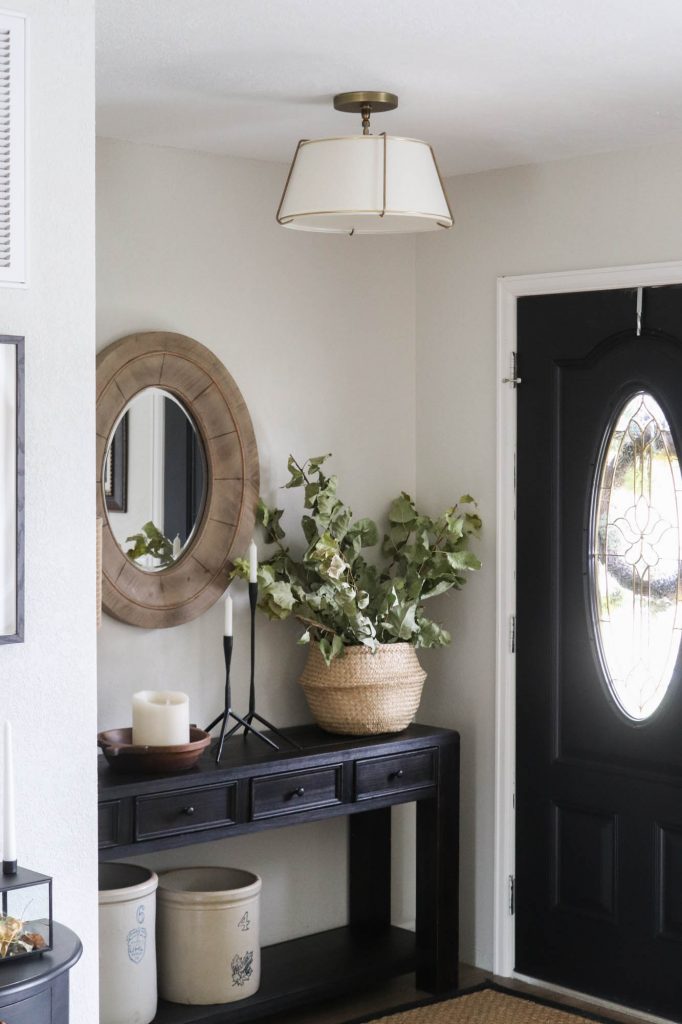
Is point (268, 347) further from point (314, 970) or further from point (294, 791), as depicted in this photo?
point (314, 970)

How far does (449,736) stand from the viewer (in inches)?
158

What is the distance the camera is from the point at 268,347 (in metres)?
4.09

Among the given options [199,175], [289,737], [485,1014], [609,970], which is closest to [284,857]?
[289,737]

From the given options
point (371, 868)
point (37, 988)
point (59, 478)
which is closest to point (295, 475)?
point (371, 868)

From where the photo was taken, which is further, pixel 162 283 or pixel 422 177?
pixel 162 283

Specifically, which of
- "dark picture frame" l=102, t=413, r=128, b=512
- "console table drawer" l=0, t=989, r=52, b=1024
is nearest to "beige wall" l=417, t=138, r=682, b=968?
"dark picture frame" l=102, t=413, r=128, b=512

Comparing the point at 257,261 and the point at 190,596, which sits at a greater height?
the point at 257,261

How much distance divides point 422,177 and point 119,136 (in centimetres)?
95

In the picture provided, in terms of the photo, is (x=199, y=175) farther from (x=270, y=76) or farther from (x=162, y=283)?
(x=270, y=76)

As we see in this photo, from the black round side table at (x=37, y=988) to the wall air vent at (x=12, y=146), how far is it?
124cm

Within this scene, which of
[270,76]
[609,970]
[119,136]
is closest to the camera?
[270,76]

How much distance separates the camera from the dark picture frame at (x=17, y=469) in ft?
8.20

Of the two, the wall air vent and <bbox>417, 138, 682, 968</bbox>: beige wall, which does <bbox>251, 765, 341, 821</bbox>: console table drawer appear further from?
the wall air vent

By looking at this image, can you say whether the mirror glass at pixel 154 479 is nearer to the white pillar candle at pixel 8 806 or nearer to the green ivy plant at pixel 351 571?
the green ivy plant at pixel 351 571
